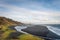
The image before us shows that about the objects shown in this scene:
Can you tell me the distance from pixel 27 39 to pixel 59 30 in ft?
6.10

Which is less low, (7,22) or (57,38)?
(7,22)

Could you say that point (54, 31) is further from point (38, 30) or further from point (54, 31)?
point (38, 30)

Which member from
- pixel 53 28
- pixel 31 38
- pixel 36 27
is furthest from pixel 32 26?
pixel 31 38

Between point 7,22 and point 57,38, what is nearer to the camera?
point 57,38

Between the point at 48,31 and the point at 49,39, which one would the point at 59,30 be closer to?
the point at 48,31

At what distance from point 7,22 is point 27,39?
334 centimetres

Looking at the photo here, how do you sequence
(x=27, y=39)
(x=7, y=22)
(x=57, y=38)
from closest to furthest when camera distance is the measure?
1. (x=27, y=39)
2. (x=57, y=38)
3. (x=7, y=22)

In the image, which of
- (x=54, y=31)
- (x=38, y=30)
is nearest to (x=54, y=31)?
(x=54, y=31)

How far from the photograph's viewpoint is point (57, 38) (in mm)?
5695

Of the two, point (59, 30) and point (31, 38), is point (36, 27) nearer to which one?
point (59, 30)

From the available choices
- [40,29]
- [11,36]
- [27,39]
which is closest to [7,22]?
[40,29]

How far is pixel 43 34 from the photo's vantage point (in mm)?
5938

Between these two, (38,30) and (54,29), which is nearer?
(38,30)

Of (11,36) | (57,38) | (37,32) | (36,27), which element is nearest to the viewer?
(11,36)
